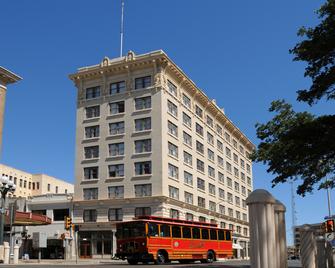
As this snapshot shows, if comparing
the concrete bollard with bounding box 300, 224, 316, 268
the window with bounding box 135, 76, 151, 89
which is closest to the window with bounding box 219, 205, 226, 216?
the window with bounding box 135, 76, 151, 89

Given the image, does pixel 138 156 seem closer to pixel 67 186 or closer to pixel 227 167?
pixel 227 167

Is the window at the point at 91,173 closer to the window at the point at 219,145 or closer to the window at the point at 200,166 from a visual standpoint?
the window at the point at 200,166

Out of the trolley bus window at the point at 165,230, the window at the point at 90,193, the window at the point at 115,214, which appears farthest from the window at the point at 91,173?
the trolley bus window at the point at 165,230

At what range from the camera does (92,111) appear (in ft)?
222

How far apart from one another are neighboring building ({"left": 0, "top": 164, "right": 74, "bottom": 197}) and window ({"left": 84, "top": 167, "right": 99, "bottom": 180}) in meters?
46.1

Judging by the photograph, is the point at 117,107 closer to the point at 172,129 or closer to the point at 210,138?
the point at 172,129

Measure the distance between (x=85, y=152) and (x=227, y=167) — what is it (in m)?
31.8

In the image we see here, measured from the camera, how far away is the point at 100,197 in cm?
6347

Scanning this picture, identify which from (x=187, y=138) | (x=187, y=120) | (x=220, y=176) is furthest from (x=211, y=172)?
(x=187, y=120)

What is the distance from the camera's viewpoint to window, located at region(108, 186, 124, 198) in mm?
62656

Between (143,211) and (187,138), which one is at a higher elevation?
(187,138)

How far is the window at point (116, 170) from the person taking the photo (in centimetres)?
6341

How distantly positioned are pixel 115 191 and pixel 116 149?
560 cm

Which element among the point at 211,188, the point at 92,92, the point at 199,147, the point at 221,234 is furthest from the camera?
the point at 211,188
